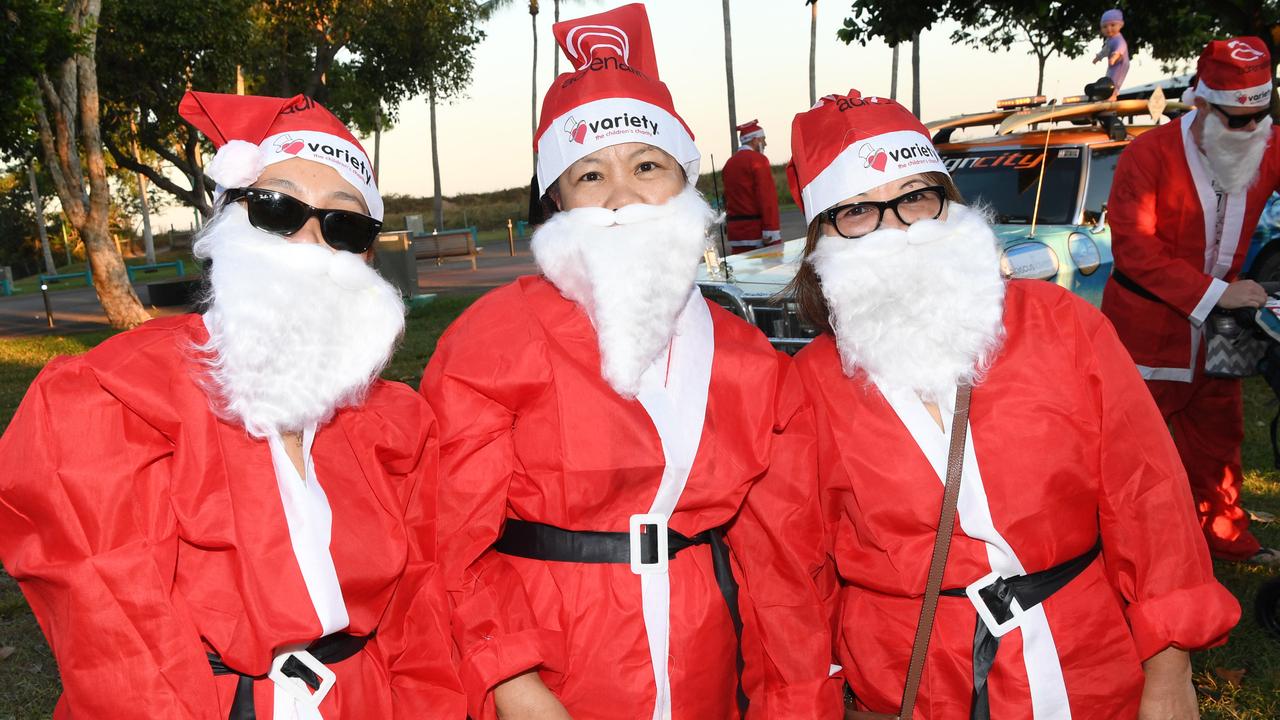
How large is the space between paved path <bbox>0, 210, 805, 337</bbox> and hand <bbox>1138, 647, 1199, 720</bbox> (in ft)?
46.9

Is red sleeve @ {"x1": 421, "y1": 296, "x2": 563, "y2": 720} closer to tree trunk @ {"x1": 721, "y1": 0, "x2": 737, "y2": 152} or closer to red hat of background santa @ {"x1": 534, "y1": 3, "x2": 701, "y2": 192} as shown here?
red hat of background santa @ {"x1": 534, "y1": 3, "x2": 701, "y2": 192}

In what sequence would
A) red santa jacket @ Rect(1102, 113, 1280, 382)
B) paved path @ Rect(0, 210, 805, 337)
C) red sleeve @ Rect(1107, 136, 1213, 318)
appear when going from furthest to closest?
paved path @ Rect(0, 210, 805, 337)
red santa jacket @ Rect(1102, 113, 1280, 382)
red sleeve @ Rect(1107, 136, 1213, 318)

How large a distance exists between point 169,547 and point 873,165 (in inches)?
73.0

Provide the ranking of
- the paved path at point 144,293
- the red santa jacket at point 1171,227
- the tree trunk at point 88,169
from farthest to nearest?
the paved path at point 144,293 → the tree trunk at point 88,169 → the red santa jacket at point 1171,227

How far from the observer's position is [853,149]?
271 cm

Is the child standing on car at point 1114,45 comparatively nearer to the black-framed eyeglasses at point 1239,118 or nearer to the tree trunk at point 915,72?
the black-framed eyeglasses at point 1239,118

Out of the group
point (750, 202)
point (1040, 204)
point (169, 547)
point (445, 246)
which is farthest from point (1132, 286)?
point (445, 246)

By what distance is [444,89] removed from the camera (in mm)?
32875

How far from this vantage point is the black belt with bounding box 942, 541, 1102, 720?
7.86 feet

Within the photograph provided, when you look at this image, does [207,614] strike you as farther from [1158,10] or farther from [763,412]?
[1158,10]

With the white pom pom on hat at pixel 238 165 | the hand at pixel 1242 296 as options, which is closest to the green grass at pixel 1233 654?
the hand at pixel 1242 296

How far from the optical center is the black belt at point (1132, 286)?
5.05 m

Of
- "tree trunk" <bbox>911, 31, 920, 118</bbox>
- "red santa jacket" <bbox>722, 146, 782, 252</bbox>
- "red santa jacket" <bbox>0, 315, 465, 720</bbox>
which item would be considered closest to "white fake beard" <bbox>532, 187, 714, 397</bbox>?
"red santa jacket" <bbox>0, 315, 465, 720</bbox>

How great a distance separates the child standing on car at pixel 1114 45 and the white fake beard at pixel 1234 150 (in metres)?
6.17
